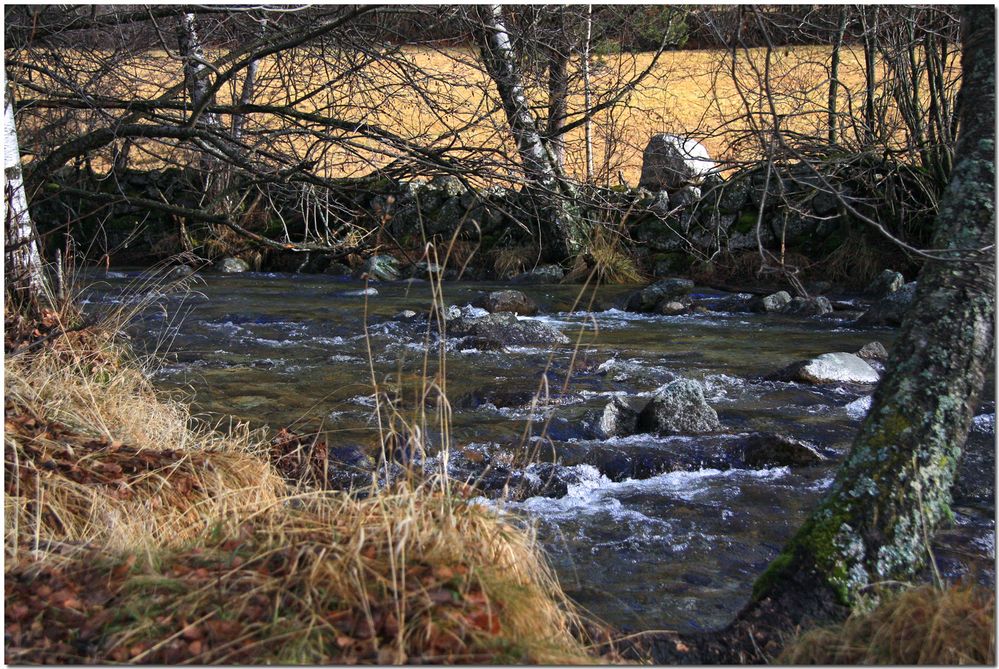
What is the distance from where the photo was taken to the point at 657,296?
11555mm

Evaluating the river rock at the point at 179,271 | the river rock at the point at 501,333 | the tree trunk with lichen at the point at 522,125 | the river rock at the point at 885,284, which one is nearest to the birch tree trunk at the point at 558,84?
the tree trunk with lichen at the point at 522,125

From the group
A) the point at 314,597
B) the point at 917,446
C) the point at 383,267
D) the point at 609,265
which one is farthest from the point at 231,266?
the point at 917,446

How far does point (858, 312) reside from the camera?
10.8m

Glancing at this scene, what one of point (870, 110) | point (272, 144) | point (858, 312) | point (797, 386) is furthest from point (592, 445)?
point (858, 312)

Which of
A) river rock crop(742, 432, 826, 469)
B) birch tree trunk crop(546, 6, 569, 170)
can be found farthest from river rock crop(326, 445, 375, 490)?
birch tree trunk crop(546, 6, 569, 170)

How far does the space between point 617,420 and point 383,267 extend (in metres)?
8.21

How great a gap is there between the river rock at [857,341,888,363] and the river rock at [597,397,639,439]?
2854mm

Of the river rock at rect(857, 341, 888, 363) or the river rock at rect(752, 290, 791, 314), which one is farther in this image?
the river rock at rect(752, 290, 791, 314)

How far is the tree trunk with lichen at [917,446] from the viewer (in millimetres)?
3082

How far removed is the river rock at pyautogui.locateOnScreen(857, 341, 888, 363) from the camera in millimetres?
8148

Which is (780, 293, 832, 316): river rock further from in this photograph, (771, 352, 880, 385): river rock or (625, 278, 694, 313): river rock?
(771, 352, 880, 385): river rock

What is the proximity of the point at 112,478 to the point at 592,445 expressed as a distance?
122 inches

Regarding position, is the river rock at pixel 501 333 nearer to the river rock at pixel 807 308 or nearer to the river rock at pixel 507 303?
the river rock at pixel 507 303

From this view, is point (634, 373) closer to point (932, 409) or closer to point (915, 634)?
point (932, 409)
